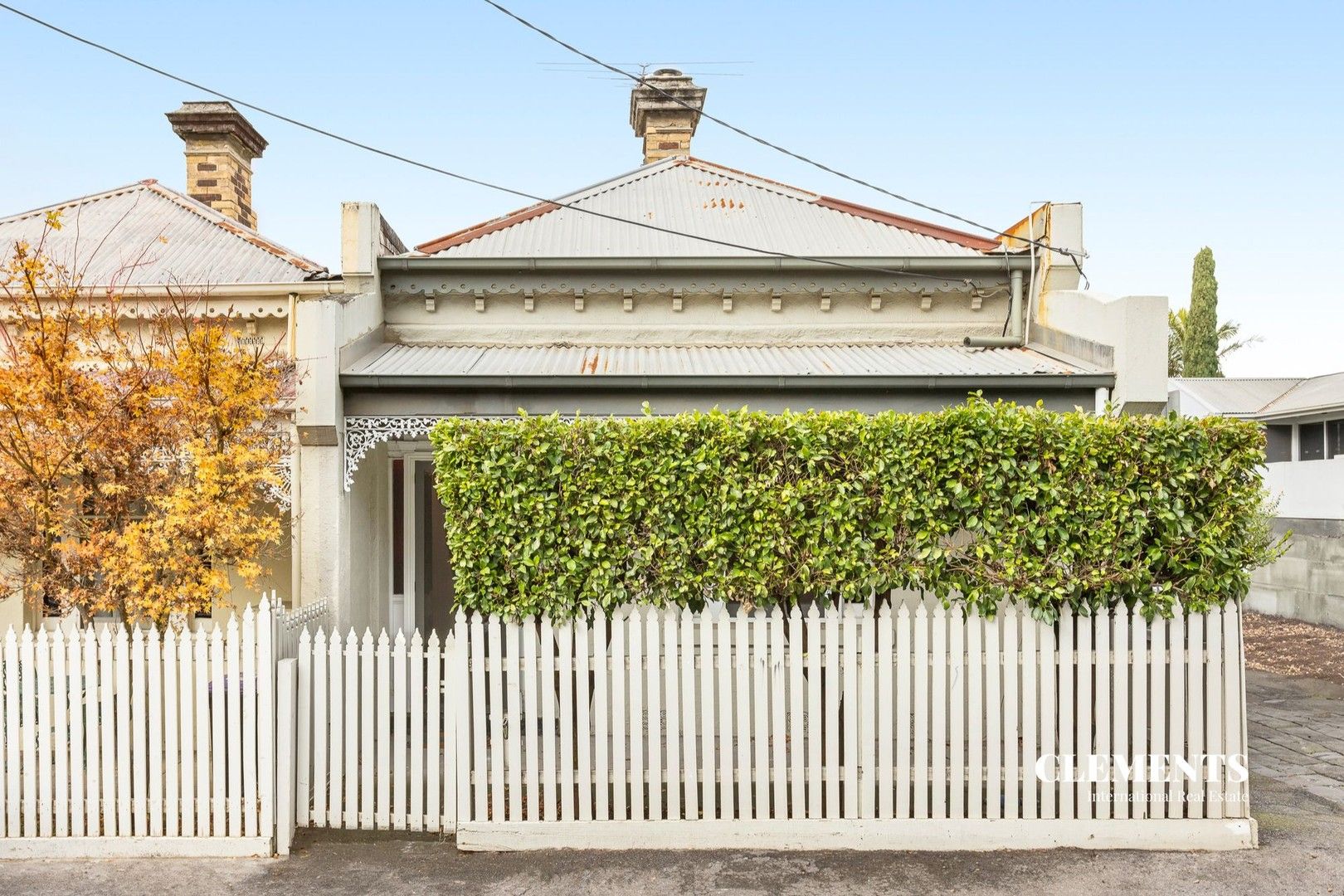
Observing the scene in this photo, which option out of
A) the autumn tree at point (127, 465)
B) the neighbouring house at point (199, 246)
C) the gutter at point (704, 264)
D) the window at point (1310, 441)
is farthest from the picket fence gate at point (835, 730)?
the window at point (1310, 441)

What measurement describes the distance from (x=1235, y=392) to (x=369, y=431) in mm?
22031

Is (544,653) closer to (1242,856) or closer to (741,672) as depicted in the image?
(741,672)

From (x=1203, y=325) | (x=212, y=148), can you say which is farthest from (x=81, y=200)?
(x=1203, y=325)

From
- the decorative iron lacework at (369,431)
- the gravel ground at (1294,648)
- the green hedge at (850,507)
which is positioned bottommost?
the gravel ground at (1294,648)

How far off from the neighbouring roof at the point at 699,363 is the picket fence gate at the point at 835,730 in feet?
8.17

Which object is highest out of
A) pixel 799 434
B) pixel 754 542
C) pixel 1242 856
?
pixel 799 434

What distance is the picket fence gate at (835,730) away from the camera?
4855 millimetres

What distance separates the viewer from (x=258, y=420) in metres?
6.59

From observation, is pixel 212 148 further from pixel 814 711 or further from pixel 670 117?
pixel 814 711

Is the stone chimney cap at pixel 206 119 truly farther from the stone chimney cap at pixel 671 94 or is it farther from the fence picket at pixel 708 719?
the fence picket at pixel 708 719

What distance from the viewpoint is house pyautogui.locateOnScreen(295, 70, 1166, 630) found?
684cm

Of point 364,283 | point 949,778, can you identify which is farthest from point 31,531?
point 949,778

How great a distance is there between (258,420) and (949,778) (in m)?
5.56

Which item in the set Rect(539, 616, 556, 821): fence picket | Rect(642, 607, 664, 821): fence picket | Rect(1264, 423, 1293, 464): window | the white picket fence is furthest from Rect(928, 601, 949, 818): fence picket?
Rect(1264, 423, 1293, 464): window
